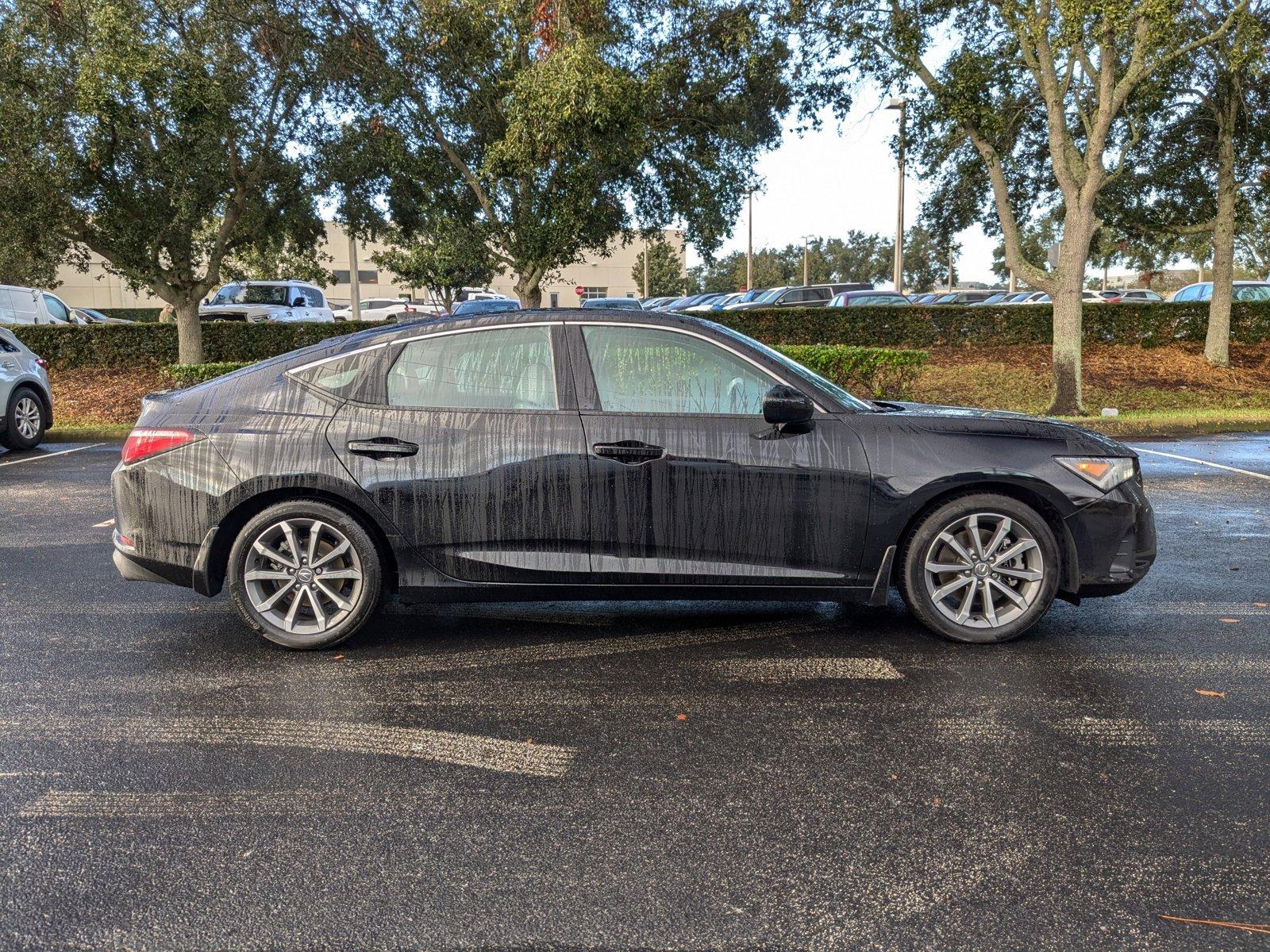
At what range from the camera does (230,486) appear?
5047mm

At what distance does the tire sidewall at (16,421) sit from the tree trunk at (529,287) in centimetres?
→ 850

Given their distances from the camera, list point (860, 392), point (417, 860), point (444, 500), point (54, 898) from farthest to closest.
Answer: point (860, 392) < point (444, 500) < point (417, 860) < point (54, 898)

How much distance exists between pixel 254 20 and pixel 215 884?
17.4 meters

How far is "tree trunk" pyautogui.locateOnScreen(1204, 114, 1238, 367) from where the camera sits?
21094 millimetres

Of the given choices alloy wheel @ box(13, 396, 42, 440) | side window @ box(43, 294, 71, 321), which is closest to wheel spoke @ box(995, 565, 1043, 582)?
alloy wheel @ box(13, 396, 42, 440)

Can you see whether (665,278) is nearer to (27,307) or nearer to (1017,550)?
(27,307)

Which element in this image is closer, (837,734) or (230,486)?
(837,734)

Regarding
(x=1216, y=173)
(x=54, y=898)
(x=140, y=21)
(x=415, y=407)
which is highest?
(x=140, y=21)

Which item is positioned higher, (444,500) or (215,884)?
(444,500)

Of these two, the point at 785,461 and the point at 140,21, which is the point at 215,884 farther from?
the point at 140,21

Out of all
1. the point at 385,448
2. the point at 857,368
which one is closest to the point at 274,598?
the point at 385,448

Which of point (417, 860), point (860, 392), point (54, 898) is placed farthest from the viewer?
point (860, 392)

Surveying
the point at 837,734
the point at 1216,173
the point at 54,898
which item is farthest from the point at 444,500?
the point at 1216,173

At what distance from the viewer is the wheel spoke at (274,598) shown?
5.10m
